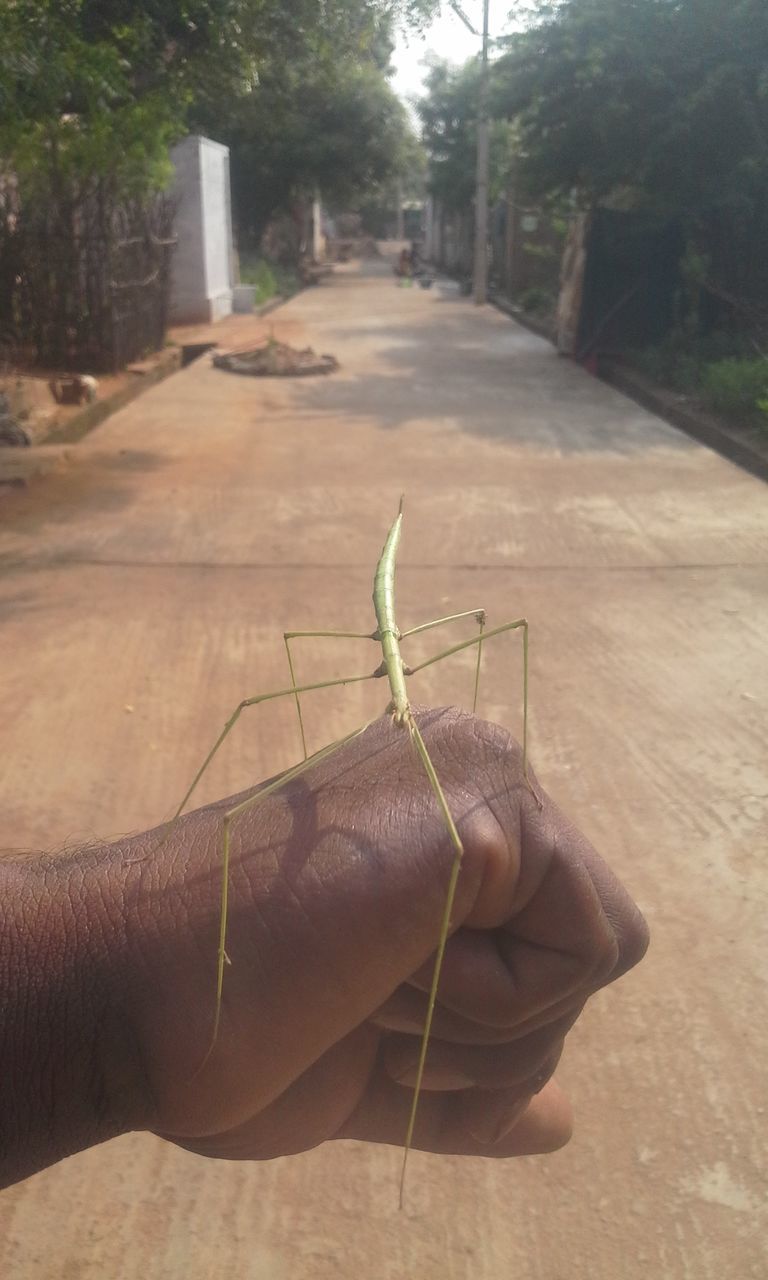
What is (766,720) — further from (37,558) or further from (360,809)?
(37,558)

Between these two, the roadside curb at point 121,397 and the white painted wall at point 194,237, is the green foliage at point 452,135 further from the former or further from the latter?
the roadside curb at point 121,397

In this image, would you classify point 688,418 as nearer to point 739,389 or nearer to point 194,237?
point 739,389

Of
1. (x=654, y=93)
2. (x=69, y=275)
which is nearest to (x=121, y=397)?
(x=69, y=275)

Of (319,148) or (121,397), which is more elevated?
(319,148)

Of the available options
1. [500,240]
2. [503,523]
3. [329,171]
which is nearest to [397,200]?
[329,171]

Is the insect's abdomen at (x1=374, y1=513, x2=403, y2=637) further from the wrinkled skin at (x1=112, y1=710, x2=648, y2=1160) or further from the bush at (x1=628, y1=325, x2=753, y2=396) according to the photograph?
the bush at (x1=628, y1=325, x2=753, y2=396)

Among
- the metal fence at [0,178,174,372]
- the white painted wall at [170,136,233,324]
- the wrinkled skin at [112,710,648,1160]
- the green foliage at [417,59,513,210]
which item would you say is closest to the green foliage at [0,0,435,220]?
the metal fence at [0,178,174,372]
